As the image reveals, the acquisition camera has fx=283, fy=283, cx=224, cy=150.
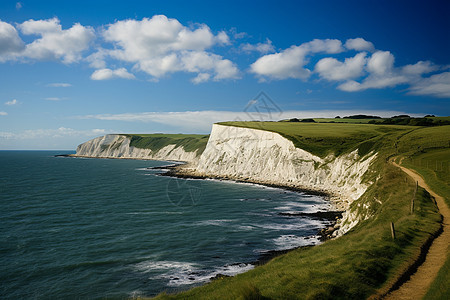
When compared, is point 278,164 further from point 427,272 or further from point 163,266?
point 427,272

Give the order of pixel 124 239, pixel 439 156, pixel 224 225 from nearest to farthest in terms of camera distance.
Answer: pixel 124 239 → pixel 224 225 → pixel 439 156

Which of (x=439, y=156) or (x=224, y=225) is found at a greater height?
(x=439, y=156)

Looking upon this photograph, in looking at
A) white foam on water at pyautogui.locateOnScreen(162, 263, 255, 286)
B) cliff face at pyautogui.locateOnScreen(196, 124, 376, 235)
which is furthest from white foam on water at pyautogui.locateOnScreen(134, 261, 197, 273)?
cliff face at pyautogui.locateOnScreen(196, 124, 376, 235)

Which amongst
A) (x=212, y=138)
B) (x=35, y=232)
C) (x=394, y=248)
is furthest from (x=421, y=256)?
(x=212, y=138)

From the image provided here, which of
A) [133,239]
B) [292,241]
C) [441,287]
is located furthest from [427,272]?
[133,239]

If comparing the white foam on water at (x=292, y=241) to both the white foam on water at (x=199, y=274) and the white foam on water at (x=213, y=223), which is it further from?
the white foam on water at (x=213, y=223)

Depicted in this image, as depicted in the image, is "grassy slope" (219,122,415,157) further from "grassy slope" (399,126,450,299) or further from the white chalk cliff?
"grassy slope" (399,126,450,299)

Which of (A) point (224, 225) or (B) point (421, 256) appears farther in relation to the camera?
(A) point (224, 225)

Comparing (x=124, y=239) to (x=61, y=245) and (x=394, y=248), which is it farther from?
(x=394, y=248)
